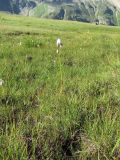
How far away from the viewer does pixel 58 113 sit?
513 centimetres

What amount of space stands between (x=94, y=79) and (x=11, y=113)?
3271 mm

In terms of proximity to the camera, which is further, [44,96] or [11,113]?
[44,96]

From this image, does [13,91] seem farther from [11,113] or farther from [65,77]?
[65,77]

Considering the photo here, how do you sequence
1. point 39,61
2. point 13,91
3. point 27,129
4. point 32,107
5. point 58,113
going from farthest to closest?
point 39,61, point 13,91, point 32,107, point 58,113, point 27,129

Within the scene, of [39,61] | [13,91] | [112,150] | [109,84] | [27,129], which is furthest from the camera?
[39,61]

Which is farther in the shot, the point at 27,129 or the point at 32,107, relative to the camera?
the point at 32,107

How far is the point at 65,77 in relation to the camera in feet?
26.2

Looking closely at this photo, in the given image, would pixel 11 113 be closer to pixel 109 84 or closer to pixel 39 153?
pixel 39 153

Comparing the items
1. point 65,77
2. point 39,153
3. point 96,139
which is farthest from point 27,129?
point 65,77

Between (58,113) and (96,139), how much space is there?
1065 mm

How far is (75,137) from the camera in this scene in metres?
4.61

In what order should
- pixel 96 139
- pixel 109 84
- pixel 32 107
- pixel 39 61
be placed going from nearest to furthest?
pixel 96 139 → pixel 32 107 → pixel 109 84 → pixel 39 61

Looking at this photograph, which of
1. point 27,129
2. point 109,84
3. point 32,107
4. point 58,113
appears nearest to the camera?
point 27,129

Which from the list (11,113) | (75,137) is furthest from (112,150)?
(11,113)
